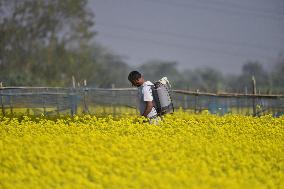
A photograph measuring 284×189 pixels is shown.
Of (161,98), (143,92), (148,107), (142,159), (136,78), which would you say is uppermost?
(136,78)

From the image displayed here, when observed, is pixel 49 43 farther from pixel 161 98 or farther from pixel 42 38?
pixel 161 98

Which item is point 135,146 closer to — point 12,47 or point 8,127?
point 8,127

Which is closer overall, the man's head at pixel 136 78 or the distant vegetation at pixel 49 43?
the man's head at pixel 136 78

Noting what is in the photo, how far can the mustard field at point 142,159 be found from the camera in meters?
9.22

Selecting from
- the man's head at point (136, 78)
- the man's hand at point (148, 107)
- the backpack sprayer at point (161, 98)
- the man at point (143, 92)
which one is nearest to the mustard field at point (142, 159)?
the man's hand at point (148, 107)

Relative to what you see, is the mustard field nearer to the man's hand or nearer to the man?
the man's hand

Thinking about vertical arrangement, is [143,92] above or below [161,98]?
above

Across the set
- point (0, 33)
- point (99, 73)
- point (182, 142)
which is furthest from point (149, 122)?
point (99, 73)

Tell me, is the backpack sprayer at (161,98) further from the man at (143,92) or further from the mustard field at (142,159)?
the mustard field at (142,159)

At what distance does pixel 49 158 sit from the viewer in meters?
10.6

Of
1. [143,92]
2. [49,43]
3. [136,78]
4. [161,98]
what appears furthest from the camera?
[49,43]

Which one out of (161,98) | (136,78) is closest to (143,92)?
(136,78)

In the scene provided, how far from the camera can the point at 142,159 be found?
10.5m

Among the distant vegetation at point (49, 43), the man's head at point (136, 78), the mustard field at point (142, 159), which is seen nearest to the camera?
the mustard field at point (142, 159)
